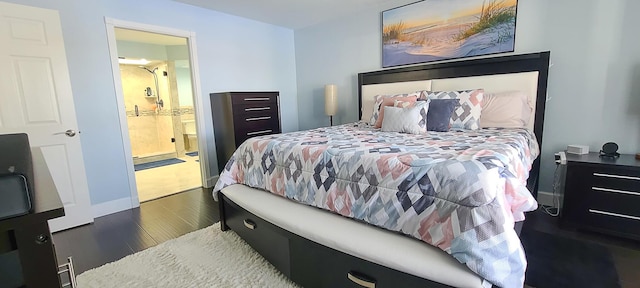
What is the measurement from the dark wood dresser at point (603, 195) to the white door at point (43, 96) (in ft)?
13.4

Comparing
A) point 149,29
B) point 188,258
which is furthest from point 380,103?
point 149,29

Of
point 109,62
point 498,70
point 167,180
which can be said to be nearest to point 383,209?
point 498,70

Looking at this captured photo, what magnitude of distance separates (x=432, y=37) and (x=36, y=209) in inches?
135

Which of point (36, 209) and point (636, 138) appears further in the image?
point (636, 138)

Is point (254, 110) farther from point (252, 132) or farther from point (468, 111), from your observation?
point (468, 111)

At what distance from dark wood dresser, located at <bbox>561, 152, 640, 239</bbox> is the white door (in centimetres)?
409

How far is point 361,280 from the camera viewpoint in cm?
129

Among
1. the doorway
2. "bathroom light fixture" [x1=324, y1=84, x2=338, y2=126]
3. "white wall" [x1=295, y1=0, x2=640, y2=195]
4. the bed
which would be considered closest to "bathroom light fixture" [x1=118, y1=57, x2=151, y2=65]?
the doorway

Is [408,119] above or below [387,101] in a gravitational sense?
below

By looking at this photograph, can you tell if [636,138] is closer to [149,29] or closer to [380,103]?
[380,103]

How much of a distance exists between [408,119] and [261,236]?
4.95ft

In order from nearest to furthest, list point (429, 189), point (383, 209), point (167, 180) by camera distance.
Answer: point (429, 189) → point (383, 209) → point (167, 180)

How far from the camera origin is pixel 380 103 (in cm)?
304

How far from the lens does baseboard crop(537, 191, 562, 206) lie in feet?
8.88
